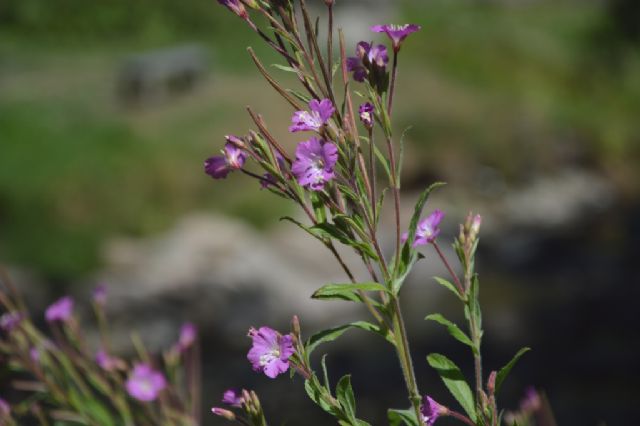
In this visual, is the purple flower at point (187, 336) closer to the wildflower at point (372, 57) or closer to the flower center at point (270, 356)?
the flower center at point (270, 356)

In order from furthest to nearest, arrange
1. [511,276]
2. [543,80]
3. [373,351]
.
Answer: [543,80]
[511,276]
[373,351]

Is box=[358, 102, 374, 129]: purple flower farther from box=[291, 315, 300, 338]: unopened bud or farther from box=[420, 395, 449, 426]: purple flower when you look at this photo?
box=[420, 395, 449, 426]: purple flower

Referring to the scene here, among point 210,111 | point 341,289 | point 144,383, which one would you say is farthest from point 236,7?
point 210,111

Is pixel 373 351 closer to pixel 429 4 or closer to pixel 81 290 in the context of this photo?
pixel 81 290

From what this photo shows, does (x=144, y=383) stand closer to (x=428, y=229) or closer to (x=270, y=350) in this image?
(x=270, y=350)

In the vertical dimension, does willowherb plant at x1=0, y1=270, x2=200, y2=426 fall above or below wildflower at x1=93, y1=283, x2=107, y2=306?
below

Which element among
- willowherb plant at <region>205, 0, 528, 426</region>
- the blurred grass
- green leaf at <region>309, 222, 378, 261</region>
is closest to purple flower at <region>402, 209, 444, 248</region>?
willowherb plant at <region>205, 0, 528, 426</region>

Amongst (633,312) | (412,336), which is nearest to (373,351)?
(412,336)
